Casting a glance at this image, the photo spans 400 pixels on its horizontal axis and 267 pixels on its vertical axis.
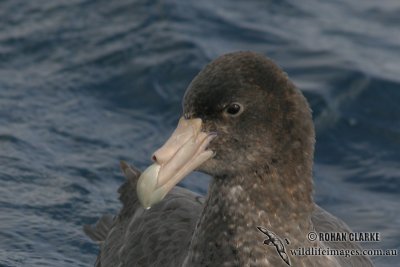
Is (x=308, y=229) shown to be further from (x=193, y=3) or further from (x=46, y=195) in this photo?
(x=193, y=3)

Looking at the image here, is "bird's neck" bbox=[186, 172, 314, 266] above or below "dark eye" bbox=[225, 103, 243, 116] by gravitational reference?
below

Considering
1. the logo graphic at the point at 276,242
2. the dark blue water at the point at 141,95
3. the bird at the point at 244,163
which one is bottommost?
the dark blue water at the point at 141,95

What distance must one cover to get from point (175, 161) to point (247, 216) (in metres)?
0.54

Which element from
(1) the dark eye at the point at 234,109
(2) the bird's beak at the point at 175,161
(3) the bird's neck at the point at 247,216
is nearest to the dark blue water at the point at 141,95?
(3) the bird's neck at the point at 247,216

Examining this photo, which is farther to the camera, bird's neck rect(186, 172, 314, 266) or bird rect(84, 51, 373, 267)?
bird's neck rect(186, 172, 314, 266)

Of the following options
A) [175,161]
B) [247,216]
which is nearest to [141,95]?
[247,216]

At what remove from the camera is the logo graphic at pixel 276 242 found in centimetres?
569

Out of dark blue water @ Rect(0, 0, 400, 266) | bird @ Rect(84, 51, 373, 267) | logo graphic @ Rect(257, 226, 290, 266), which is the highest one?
bird @ Rect(84, 51, 373, 267)

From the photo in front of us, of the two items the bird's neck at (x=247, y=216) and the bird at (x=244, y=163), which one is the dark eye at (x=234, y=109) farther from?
the bird's neck at (x=247, y=216)

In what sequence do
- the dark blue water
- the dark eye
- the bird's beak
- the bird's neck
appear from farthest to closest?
the dark blue water, the bird's neck, the dark eye, the bird's beak

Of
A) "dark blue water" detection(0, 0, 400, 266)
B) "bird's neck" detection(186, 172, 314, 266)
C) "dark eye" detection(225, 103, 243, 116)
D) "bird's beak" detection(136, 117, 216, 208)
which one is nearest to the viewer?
"bird's beak" detection(136, 117, 216, 208)

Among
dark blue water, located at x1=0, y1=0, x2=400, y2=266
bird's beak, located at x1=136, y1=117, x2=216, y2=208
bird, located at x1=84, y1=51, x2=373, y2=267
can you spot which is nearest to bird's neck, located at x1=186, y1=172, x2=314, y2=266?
bird, located at x1=84, y1=51, x2=373, y2=267

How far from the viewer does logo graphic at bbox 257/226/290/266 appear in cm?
569

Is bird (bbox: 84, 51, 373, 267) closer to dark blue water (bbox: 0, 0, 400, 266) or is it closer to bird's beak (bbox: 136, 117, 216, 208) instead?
bird's beak (bbox: 136, 117, 216, 208)
